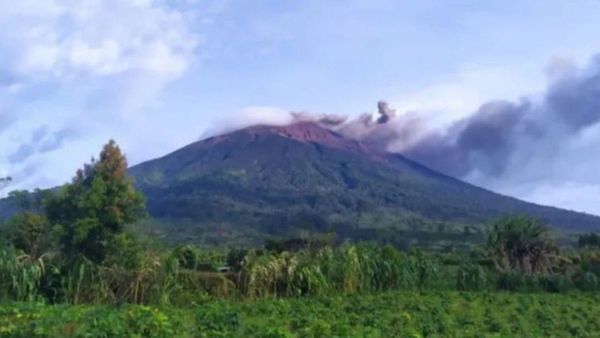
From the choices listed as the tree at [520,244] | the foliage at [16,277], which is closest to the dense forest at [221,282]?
the foliage at [16,277]

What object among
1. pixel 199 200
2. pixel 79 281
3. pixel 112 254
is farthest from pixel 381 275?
pixel 199 200

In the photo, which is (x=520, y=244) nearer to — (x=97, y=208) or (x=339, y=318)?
(x=97, y=208)

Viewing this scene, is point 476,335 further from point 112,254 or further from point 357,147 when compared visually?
point 357,147

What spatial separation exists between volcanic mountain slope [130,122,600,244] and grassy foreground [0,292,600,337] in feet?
157

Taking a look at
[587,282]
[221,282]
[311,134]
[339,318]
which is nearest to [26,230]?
[221,282]

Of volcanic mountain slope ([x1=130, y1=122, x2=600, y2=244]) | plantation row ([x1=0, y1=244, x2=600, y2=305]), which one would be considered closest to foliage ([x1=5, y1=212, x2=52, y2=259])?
plantation row ([x1=0, y1=244, x2=600, y2=305])

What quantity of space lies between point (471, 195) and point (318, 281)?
334 feet

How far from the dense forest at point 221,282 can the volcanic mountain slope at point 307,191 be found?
41211 millimetres

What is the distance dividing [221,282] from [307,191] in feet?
278

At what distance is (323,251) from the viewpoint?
85.5 feet

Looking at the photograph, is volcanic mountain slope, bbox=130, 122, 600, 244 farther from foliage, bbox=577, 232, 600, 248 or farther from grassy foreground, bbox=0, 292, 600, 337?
grassy foreground, bbox=0, 292, 600, 337

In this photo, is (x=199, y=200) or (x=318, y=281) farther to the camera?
(x=199, y=200)

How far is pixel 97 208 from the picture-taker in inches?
937

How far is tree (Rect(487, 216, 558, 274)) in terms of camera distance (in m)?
36.2
